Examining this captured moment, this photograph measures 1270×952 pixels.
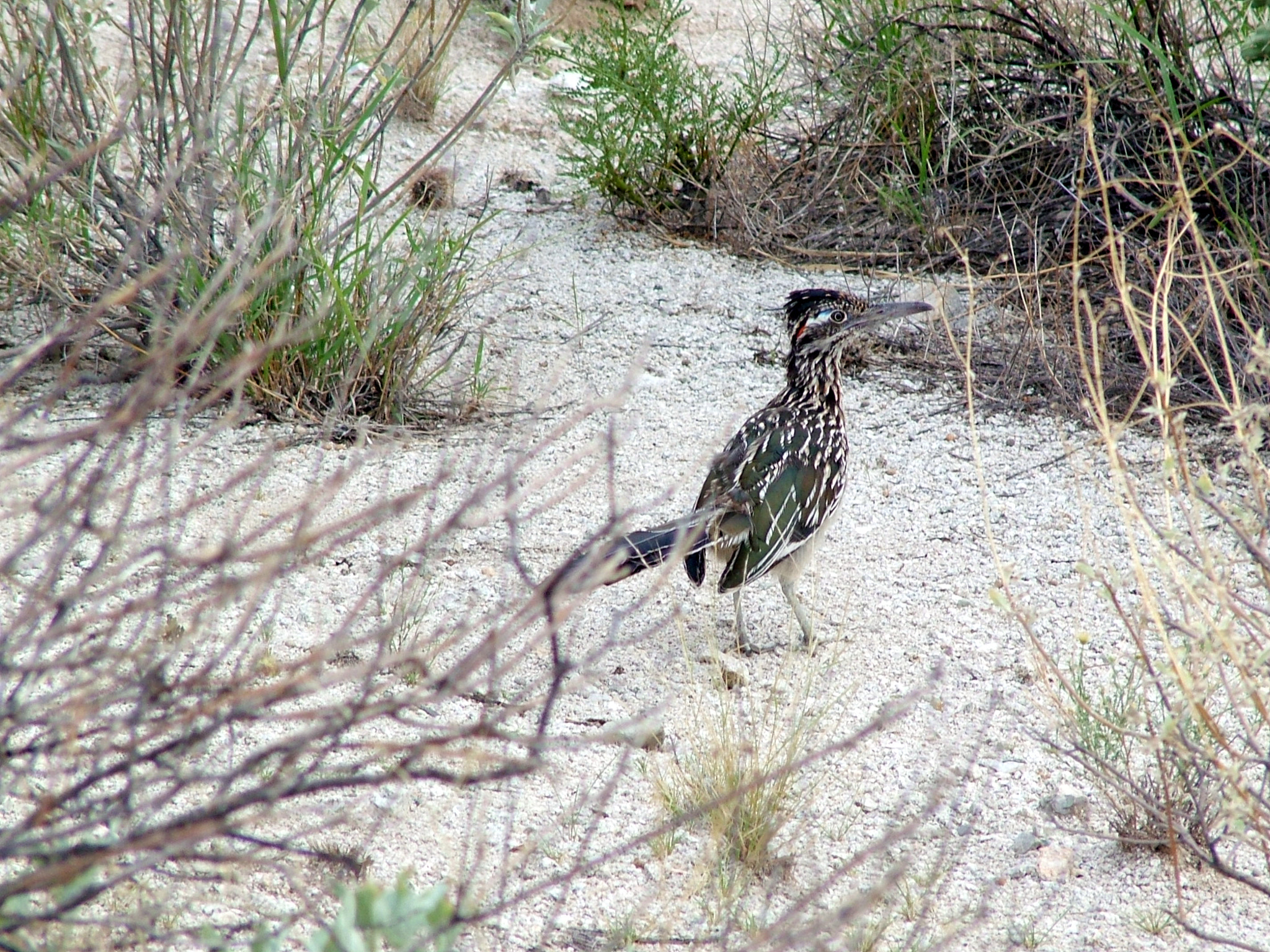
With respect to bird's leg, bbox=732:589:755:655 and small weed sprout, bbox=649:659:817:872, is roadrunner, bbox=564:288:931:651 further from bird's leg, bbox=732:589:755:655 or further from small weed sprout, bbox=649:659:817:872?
small weed sprout, bbox=649:659:817:872

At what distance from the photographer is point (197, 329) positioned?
185 centimetres

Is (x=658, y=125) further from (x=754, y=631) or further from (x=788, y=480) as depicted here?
(x=754, y=631)

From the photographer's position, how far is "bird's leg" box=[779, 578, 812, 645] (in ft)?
15.3

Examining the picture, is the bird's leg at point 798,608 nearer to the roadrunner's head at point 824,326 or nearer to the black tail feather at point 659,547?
the black tail feather at point 659,547

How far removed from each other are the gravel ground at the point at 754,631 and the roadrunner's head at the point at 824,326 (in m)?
0.29

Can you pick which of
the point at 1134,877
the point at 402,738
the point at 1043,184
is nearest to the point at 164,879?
the point at 402,738

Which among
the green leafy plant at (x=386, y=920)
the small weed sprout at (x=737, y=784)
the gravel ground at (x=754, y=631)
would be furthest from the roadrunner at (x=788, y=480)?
the green leafy plant at (x=386, y=920)

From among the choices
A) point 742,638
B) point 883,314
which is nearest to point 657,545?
point 742,638

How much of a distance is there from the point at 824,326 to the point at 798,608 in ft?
3.60

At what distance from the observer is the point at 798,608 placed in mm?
4695

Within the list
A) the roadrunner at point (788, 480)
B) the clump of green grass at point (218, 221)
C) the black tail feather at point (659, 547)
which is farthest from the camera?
Result: the clump of green grass at point (218, 221)

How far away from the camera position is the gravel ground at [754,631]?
3336mm

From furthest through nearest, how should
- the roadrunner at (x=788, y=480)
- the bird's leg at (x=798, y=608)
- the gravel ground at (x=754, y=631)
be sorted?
the bird's leg at (x=798, y=608)
the roadrunner at (x=788, y=480)
the gravel ground at (x=754, y=631)

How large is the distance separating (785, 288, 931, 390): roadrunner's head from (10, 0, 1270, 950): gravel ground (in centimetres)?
29
